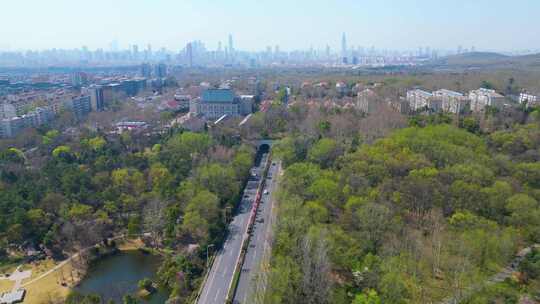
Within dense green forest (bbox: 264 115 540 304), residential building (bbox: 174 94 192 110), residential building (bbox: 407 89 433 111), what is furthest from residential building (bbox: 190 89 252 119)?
dense green forest (bbox: 264 115 540 304)

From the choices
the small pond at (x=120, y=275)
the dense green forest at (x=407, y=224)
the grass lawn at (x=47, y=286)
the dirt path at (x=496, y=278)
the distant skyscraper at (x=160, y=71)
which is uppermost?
the distant skyscraper at (x=160, y=71)

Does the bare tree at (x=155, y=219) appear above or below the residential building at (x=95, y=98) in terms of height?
below

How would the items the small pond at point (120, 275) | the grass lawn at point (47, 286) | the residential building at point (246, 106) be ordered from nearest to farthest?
the grass lawn at point (47, 286)
the small pond at point (120, 275)
the residential building at point (246, 106)

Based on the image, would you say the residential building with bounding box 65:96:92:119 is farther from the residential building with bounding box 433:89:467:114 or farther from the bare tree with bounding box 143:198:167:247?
the residential building with bounding box 433:89:467:114

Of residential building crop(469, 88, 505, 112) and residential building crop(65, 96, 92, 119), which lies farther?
residential building crop(65, 96, 92, 119)

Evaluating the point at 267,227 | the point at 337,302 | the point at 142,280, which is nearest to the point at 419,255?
the point at 337,302

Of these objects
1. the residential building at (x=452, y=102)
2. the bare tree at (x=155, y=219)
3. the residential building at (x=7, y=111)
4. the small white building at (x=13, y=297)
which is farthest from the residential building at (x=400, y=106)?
the residential building at (x=7, y=111)

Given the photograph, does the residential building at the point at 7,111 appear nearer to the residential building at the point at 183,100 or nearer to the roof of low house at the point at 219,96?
the residential building at the point at 183,100
